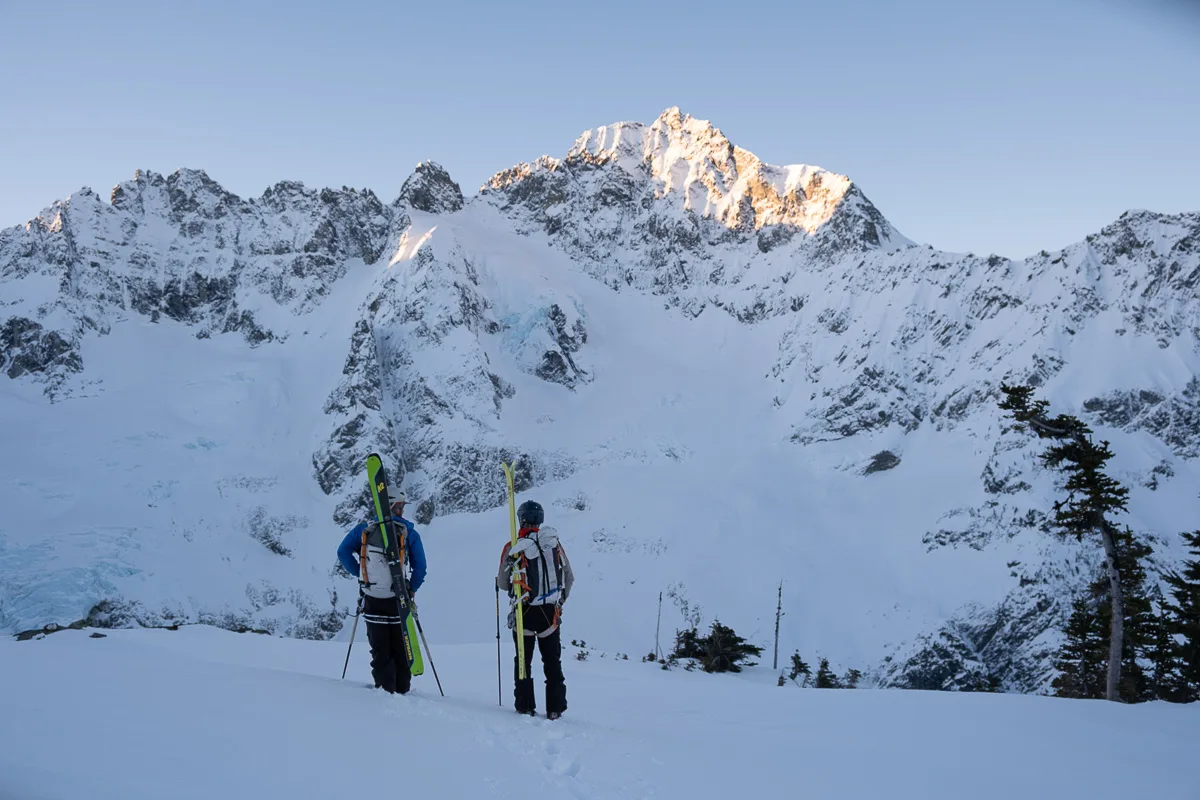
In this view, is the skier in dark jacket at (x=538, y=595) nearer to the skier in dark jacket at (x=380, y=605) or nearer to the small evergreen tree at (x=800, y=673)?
the skier in dark jacket at (x=380, y=605)

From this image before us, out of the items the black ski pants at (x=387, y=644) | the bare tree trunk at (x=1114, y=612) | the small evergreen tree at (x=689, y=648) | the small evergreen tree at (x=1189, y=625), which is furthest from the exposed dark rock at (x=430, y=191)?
the black ski pants at (x=387, y=644)

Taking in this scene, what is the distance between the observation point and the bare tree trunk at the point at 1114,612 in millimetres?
14867

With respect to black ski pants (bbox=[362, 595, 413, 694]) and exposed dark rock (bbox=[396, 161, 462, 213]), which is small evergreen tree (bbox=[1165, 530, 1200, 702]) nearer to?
black ski pants (bbox=[362, 595, 413, 694])

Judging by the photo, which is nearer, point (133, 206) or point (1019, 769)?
point (1019, 769)

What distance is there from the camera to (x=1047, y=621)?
55.7 meters

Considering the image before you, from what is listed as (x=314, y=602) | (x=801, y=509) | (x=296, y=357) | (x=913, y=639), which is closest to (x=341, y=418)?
(x=296, y=357)

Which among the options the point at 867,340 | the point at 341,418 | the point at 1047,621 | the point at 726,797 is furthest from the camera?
the point at 867,340

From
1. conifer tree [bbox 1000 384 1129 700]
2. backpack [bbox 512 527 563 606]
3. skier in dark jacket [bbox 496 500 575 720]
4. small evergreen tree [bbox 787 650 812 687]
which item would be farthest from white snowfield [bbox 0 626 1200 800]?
small evergreen tree [bbox 787 650 812 687]

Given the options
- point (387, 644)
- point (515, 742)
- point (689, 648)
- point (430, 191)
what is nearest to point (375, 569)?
point (387, 644)

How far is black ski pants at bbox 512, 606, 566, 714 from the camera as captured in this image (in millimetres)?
8883

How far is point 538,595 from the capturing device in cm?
909

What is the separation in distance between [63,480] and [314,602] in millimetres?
29812

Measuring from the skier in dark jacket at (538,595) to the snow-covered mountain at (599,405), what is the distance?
5554 cm

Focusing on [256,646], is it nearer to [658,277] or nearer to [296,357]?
[296,357]
